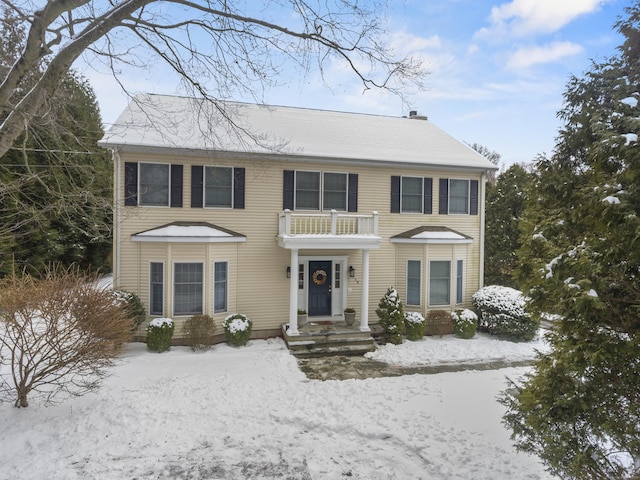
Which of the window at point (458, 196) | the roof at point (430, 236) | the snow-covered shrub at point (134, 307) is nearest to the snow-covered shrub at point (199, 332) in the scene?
the snow-covered shrub at point (134, 307)

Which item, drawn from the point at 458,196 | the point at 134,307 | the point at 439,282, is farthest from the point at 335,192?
the point at 134,307

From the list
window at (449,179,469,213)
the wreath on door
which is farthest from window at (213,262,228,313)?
window at (449,179,469,213)

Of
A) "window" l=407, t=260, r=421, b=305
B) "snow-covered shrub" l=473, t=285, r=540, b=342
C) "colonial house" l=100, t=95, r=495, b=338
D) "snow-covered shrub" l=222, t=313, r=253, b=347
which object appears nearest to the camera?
"snow-covered shrub" l=222, t=313, r=253, b=347

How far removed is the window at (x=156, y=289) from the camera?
10742 mm

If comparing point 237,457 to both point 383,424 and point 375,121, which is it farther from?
point 375,121

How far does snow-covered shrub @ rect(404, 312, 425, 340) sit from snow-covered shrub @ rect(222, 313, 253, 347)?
5.06 metres

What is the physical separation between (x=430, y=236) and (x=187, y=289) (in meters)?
8.04

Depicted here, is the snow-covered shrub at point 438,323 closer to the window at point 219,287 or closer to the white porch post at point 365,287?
the white porch post at point 365,287

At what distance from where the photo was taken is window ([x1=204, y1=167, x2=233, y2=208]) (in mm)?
11305

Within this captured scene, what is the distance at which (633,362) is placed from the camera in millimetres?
3920

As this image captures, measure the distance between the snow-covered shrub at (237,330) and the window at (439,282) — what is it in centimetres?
639

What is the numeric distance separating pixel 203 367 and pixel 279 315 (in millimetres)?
3350

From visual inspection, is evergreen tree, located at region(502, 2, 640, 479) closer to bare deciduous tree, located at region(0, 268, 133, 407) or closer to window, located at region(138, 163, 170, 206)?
bare deciduous tree, located at region(0, 268, 133, 407)

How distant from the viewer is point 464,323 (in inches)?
473
